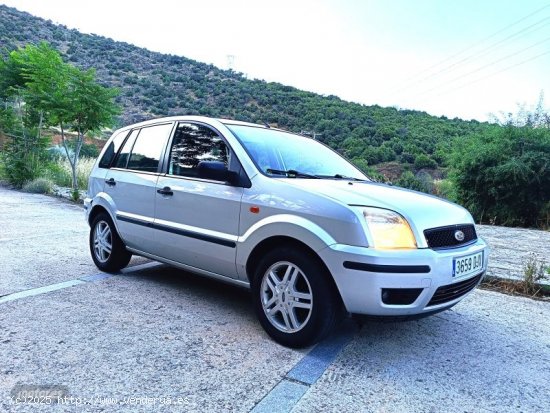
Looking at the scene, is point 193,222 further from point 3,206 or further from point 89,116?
point 89,116

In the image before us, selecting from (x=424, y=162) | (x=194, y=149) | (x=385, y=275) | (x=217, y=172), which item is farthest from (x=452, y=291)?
(x=424, y=162)

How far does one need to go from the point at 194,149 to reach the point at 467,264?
7.96 feet

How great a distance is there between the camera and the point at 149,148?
432 cm

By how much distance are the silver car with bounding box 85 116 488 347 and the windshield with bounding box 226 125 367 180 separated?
0.02m

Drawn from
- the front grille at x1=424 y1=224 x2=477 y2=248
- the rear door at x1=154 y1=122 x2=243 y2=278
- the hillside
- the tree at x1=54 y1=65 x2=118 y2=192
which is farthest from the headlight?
the hillside

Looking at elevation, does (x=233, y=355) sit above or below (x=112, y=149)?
below

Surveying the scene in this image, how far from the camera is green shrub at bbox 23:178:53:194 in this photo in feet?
43.6

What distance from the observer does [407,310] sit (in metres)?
2.71

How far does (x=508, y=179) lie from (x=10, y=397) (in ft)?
33.6

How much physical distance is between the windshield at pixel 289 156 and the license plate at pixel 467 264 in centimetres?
125

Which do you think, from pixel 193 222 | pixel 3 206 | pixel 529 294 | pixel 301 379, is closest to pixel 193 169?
pixel 193 222

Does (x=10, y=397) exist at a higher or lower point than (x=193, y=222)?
lower

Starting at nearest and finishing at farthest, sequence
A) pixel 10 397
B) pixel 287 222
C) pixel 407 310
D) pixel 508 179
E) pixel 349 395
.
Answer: pixel 10 397 → pixel 349 395 → pixel 407 310 → pixel 287 222 → pixel 508 179

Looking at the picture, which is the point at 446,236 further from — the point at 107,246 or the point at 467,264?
the point at 107,246
